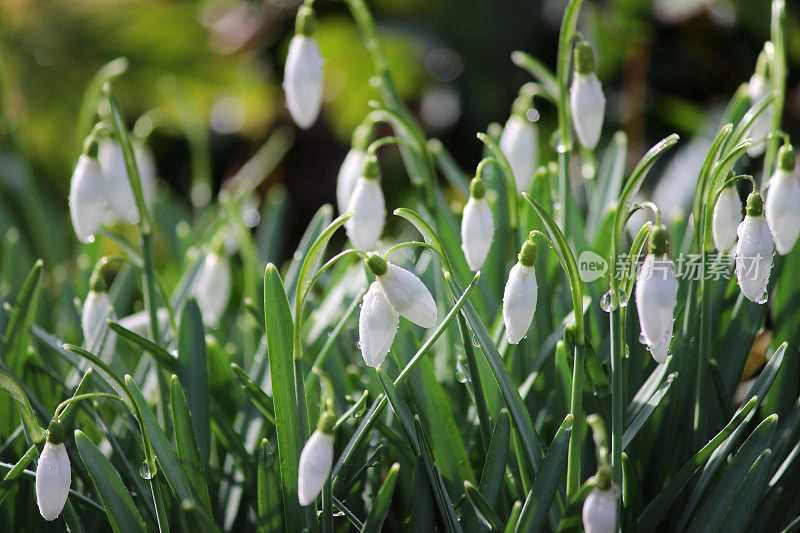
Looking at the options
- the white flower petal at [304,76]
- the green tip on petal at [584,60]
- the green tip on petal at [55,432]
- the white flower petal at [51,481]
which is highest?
the white flower petal at [304,76]

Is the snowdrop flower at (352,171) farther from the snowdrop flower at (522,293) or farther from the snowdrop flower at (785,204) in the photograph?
the snowdrop flower at (785,204)

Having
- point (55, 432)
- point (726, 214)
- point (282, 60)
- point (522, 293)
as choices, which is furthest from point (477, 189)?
point (282, 60)

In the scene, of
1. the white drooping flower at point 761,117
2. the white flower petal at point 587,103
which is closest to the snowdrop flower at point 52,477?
the white flower petal at point 587,103

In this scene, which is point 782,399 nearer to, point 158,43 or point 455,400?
point 455,400

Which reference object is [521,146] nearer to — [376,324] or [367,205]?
[367,205]

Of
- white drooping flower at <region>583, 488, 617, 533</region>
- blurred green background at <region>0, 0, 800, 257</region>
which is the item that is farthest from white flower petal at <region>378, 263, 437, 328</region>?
blurred green background at <region>0, 0, 800, 257</region>

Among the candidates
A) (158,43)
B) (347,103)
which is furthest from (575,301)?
(158,43)

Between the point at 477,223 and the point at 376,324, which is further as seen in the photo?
the point at 477,223
